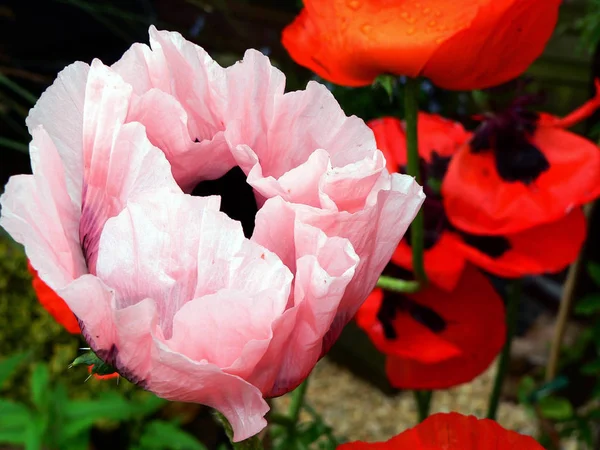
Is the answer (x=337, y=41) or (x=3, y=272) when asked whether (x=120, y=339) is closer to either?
(x=337, y=41)

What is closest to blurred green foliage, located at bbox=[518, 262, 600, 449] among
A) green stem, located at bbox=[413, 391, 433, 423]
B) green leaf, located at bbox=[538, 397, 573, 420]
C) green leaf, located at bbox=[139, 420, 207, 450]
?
green leaf, located at bbox=[538, 397, 573, 420]

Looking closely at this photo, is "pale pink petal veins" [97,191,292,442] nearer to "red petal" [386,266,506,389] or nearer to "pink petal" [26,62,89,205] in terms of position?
"pink petal" [26,62,89,205]

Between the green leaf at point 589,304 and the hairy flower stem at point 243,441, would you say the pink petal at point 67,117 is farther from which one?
the green leaf at point 589,304

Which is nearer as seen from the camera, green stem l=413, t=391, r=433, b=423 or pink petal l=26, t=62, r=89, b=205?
pink petal l=26, t=62, r=89, b=205

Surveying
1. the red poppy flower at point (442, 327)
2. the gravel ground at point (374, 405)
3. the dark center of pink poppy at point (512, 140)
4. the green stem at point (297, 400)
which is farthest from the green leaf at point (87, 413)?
the gravel ground at point (374, 405)

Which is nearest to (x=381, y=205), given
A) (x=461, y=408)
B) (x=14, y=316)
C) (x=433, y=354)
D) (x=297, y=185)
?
(x=297, y=185)

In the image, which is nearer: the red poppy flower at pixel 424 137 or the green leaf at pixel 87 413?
the red poppy flower at pixel 424 137
